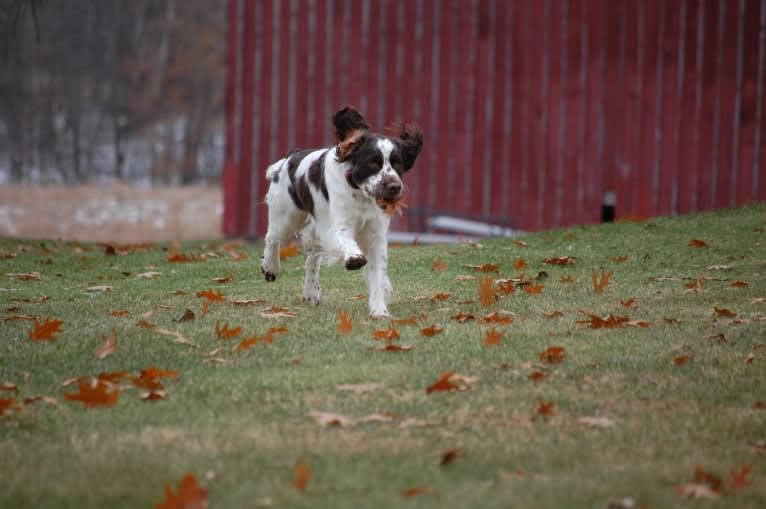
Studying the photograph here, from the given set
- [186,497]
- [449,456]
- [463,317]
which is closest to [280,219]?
[463,317]

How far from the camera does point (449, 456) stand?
152 inches

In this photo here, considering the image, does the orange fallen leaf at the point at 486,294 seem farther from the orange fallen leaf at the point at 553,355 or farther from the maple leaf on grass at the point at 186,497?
the maple leaf on grass at the point at 186,497

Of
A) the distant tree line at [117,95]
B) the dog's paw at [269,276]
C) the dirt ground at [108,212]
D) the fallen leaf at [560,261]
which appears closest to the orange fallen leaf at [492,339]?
the dog's paw at [269,276]

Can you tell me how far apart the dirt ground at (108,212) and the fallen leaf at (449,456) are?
21.6 meters

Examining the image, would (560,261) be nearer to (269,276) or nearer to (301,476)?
(269,276)

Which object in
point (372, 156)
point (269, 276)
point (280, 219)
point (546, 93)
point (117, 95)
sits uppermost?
point (117, 95)

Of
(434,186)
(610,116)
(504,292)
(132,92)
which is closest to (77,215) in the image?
(132,92)

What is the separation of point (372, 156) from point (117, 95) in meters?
31.8

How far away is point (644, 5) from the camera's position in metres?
16.7

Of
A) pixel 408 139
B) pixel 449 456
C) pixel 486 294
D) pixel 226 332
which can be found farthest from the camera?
pixel 486 294

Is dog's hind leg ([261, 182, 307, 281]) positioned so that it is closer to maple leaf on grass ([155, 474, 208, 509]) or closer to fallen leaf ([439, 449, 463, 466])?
fallen leaf ([439, 449, 463, 466])

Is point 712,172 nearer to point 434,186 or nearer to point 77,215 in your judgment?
point 434,186

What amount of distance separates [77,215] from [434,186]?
14.4 meters

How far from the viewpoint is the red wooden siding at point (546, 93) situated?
54.7ft
